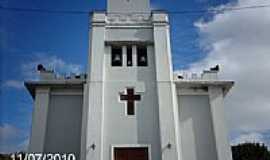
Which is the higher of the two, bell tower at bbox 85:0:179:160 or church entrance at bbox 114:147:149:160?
bell tower at bbox 85:0:179:160

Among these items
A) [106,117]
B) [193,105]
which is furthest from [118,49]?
[193,105]

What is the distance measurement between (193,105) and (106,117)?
15.2 feet

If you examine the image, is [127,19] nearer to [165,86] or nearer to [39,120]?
[165,86]

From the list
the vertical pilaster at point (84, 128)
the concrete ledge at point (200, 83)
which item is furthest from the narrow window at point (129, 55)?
the concrete ledge at point (200, 83)

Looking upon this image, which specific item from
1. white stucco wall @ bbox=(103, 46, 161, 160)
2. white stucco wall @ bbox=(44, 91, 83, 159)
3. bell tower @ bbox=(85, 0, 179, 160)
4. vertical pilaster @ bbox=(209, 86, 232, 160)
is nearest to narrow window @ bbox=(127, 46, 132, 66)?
bell tower @ bbox=(85, 0, 179, 160)

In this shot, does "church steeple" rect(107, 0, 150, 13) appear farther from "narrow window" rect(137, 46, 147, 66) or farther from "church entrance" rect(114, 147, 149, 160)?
"church entrance" rect(114, 147, 149, 160)

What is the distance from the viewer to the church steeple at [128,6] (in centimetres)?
1580

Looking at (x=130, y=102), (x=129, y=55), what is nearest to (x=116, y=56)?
(x=129, y=55)

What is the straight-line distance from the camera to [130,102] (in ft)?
44.4

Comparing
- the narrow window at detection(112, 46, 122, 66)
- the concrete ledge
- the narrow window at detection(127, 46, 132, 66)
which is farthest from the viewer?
the concrete ledge

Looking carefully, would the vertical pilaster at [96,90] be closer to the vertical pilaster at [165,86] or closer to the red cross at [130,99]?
the red cross at [130,99]

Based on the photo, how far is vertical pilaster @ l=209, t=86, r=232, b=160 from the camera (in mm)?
13535

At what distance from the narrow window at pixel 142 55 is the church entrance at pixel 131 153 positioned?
167 inches

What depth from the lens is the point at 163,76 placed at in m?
13.6
